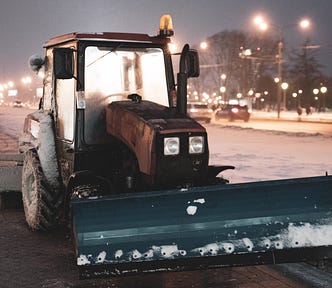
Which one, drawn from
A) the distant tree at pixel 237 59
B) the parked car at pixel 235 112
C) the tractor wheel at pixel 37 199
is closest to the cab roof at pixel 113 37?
the tractor wheel at pixel 37 199

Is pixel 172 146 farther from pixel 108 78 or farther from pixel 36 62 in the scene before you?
pixel 36 62

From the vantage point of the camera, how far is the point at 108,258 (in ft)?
14.8

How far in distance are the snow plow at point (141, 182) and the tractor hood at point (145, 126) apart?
0.01 metres

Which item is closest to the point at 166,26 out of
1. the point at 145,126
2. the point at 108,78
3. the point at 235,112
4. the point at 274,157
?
the point at 108,78

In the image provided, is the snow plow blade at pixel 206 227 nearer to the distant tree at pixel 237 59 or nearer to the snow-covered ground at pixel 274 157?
the snow-covered ground at pixel 274 157

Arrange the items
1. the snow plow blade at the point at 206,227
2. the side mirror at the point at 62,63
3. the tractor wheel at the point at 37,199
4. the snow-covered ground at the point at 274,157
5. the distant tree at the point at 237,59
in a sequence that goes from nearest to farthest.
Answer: the snow plow blade at the point at 206,227 < the side mirror at the point at 62,63 < the tractor wheel at the point at 37,199 < the snow-covered ground at the point at 274,157 < the distant tree at the point at 237,59

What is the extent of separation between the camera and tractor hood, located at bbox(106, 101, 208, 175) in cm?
532

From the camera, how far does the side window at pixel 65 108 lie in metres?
6.50

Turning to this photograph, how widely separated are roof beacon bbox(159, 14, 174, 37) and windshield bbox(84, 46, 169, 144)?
271 mm

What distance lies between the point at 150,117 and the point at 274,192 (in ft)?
5.25

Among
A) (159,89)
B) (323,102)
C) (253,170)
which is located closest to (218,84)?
(323,102)

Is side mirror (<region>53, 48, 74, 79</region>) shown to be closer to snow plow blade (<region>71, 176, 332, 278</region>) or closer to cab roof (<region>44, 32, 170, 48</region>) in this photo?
cab roof (<region>44, 32, 170, 48</region>)

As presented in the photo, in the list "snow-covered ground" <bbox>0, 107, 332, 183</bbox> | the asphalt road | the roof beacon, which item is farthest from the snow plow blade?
"snow-covered ground" <bbox>0, 107, 332, 183</bbox>

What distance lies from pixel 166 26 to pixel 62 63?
144 cm
